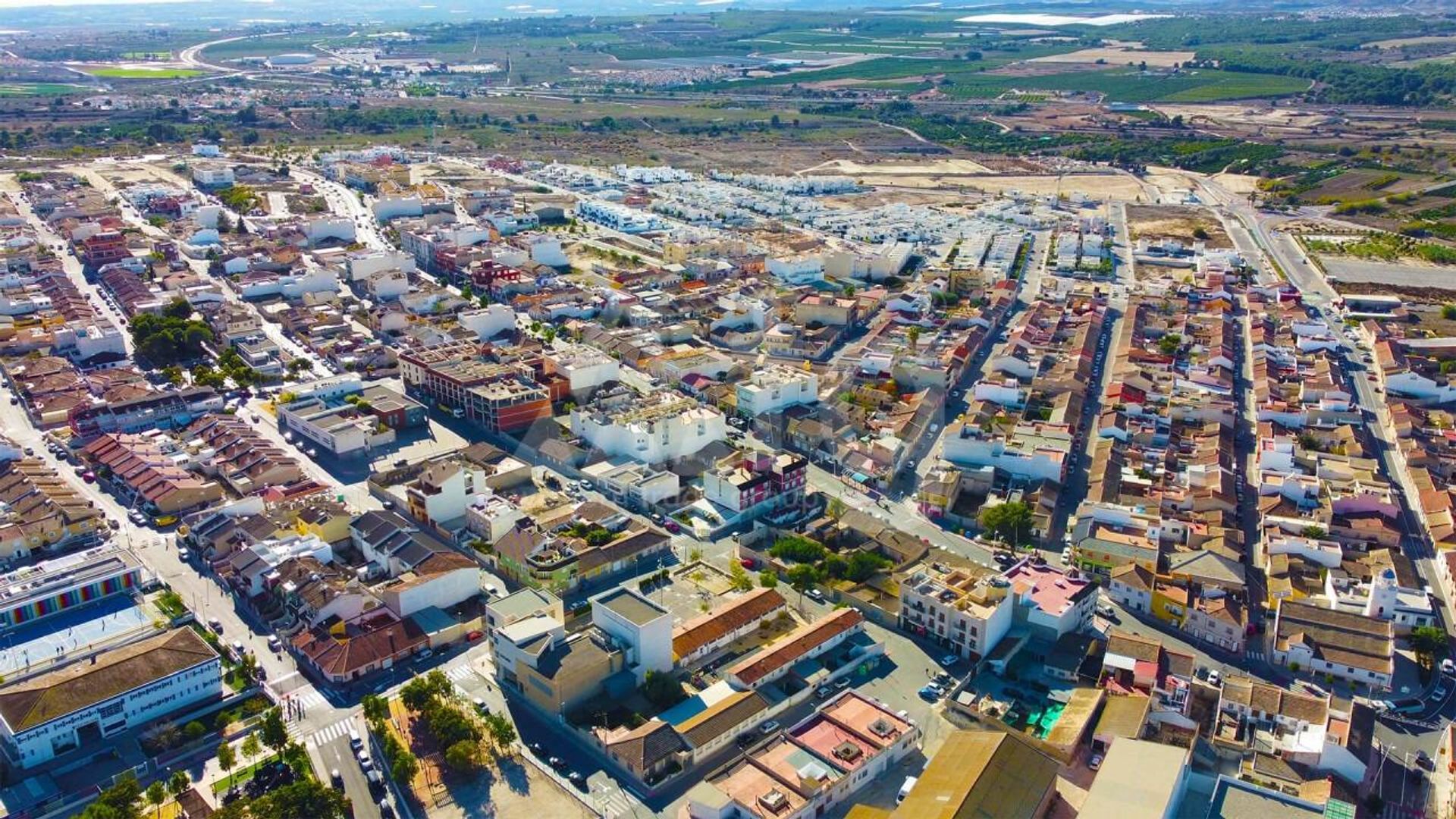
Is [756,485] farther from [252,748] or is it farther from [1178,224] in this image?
[1178,224]

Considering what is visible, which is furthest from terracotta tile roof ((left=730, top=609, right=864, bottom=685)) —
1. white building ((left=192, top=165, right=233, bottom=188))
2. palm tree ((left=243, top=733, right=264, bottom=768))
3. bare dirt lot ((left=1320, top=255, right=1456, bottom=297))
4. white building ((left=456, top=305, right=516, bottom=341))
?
white building ((left=192, top=165, right=233, bottom=188))

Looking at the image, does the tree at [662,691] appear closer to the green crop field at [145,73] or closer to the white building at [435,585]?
the white building at [435,585]

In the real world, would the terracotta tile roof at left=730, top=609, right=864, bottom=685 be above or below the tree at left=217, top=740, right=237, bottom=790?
above

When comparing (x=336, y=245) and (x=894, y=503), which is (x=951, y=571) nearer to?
(x=894, y=503)

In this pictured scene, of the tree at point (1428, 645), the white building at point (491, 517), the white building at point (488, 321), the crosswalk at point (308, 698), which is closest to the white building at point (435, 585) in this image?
the white building at point (491, 517)

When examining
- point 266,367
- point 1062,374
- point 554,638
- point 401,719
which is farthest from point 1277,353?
point 266,367

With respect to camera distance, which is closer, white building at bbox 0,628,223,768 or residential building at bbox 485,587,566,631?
white building at bbox 0,628,223,768

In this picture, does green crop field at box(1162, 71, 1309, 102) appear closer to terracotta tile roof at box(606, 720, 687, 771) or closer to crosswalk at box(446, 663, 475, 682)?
crosswalk at box(446, 663, 475, 682)
